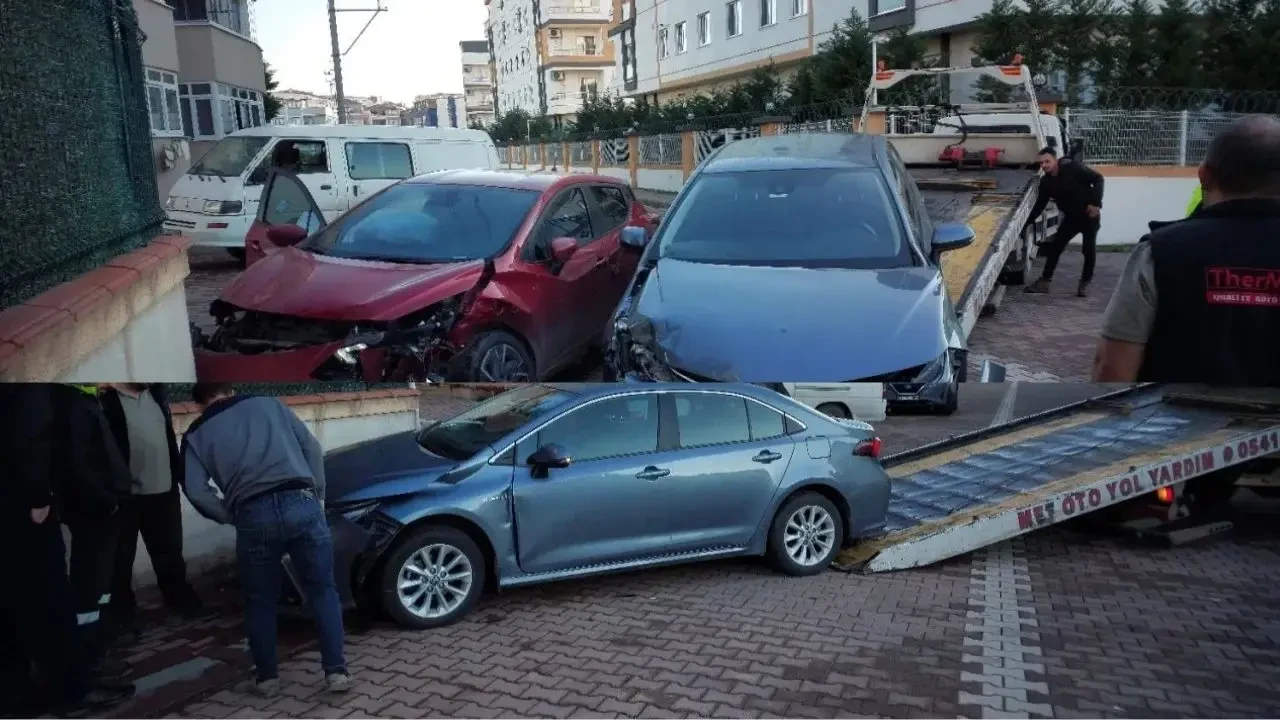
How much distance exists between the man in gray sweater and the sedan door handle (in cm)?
131

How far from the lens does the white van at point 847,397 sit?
4.82 ft

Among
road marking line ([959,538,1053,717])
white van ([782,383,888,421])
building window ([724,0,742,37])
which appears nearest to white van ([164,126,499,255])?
white van ([782,383,888,421])

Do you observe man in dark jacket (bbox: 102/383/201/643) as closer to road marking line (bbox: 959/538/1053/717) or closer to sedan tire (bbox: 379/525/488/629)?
sedan tire (bbox: 379/525/488/629)

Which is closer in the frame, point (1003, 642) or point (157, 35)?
point (157, 35)

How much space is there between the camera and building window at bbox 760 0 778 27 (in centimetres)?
1746

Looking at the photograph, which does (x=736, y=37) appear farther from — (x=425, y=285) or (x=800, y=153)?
(x=425, y=285)

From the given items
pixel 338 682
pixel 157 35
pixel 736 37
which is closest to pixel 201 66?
pixel 157 35

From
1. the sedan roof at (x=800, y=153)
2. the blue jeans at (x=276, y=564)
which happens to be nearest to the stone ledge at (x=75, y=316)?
the blue jeans at (x=276, y=564)

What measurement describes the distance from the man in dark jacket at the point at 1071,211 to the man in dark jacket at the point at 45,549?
5.49 ft

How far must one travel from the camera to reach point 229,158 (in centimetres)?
142

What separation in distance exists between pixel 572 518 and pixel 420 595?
0.60 metres

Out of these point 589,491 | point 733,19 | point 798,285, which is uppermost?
point 733,19

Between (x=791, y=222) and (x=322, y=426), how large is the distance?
3.22ft

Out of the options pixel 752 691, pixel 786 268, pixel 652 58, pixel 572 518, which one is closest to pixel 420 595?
pixel 572 518
